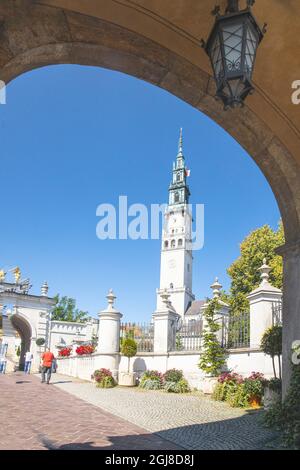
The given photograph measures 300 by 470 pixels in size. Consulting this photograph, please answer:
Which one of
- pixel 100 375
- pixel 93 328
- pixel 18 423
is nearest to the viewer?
pixel 18 423

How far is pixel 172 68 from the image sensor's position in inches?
188

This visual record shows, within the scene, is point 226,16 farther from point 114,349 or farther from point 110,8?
point 114,349

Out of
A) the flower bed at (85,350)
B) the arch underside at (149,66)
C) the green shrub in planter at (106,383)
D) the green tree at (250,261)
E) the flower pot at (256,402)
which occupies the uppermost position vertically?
the green tree at (250,261)

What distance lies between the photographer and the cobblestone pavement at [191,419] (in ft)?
21.1

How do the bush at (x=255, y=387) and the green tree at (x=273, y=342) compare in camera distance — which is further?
the bush at (x=255, y=387)

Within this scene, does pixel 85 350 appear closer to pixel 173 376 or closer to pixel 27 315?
pixel 173 376

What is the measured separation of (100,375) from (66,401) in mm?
5389

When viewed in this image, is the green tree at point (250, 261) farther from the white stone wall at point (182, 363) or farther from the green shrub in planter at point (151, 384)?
the green shrub in planter at point (151, 384)

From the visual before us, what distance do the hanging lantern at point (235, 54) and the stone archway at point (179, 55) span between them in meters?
1.03

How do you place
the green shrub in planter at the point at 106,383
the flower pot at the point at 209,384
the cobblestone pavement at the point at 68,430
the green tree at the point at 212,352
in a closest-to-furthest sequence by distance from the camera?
1. the cobblestone pavement at the point at 68,430
2. the flower pot at the point at 209,384
3. the green tree at the point at 212,352
4. the green shrub in planter at the point at 106,383

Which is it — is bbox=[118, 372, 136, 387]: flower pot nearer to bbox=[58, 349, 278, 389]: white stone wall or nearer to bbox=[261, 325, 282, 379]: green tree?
bbox=[58, 349, 278, 389]: white stone wall

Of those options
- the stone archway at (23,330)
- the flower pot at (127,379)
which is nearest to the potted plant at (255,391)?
the flower pot at (127,379)

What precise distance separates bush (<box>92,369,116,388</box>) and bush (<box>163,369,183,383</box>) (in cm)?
215
